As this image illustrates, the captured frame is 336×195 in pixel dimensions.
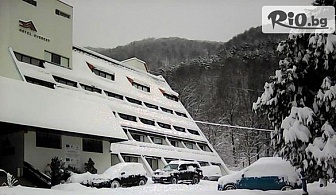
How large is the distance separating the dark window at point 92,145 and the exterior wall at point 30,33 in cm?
75

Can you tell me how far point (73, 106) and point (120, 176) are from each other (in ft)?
2.35

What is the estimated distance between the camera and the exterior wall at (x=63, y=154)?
14.0 ft

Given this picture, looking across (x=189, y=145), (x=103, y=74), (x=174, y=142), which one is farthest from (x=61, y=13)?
(x=189, y=145)

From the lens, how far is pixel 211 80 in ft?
14.7

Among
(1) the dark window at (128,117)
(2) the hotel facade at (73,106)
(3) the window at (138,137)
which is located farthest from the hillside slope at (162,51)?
(3) the window at (138,137)

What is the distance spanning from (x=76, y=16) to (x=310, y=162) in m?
2.33

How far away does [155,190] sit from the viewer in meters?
4.34

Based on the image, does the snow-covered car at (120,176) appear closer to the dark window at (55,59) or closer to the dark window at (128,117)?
the dark window at (128,117)

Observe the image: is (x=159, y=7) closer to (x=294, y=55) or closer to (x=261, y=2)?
(x=261, y=2)

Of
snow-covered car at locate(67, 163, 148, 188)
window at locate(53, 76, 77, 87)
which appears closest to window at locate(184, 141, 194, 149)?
snow-covered car at locate(67, 163, 148, 188)

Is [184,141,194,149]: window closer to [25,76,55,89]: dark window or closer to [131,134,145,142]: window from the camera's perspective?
[131,134,145,142]: window

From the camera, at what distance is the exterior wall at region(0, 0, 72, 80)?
4.29 m

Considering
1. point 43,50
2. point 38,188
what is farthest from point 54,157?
point 43,50

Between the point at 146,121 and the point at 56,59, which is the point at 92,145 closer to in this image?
the point at 146,121
